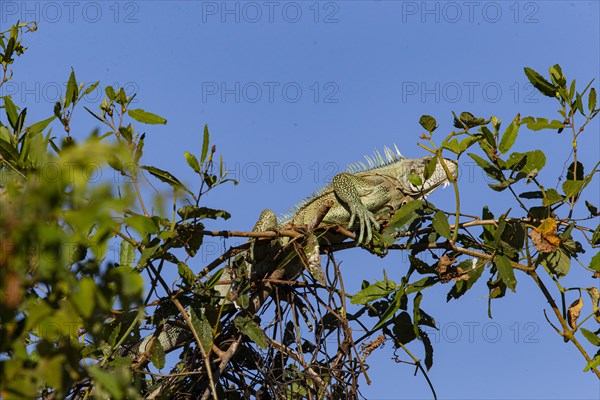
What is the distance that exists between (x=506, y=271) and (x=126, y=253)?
1652mm

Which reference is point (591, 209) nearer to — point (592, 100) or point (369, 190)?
point (592, 100)

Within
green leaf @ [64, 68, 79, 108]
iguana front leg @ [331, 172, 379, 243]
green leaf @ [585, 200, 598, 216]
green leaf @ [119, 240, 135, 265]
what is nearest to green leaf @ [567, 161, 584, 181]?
green leaf @ [585, 200, 598, 216]

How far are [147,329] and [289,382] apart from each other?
0.68 m

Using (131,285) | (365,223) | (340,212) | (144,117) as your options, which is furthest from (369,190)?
(131,285)

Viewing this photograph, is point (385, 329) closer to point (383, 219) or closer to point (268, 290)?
point (268, 290)

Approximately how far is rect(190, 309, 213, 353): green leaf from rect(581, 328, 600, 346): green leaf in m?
1.63

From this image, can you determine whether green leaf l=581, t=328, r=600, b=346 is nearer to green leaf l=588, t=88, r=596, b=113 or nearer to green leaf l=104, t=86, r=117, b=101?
Result: green leaf l=588, t=88, r=596, b=113

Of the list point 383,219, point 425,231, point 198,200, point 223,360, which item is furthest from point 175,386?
point 383,219

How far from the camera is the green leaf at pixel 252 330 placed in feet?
12.5

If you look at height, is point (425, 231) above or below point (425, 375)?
above

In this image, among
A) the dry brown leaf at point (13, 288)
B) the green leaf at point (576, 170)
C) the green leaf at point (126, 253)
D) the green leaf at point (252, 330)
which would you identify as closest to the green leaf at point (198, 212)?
the green leaf at point (126, 253)

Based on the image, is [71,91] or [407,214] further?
[407,214]

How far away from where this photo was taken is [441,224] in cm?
369

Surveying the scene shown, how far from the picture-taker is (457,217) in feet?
12.3
